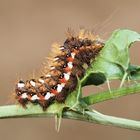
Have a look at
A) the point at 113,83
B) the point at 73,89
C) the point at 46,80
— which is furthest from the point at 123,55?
the point at 113,83

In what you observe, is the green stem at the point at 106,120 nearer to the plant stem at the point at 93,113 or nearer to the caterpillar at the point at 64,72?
the plant stem at the point at 93,113

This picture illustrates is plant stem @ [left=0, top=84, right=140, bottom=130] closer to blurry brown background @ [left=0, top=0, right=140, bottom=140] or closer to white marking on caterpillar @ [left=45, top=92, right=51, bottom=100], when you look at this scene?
white marking on caterpillar @ [left=45, top=92, right=51, bottom=100]

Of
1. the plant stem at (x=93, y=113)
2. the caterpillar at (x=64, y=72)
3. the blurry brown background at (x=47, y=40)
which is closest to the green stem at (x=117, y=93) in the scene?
the plant stem at (x=93, y=113)

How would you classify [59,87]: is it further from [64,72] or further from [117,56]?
[117,56]

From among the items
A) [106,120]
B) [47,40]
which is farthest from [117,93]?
[47,40]

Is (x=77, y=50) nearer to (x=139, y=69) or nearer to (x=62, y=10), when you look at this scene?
→ (x=139, y=69)

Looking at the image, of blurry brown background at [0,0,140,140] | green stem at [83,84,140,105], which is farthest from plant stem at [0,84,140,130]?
blurry brown background at [0,0,140,140]

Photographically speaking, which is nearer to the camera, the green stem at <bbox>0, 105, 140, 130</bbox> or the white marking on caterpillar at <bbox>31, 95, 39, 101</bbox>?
the green stem at <bbox>0, 105, 140, 130</bbox>
